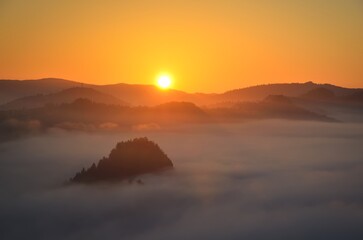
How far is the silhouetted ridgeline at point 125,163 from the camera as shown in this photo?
4434 inches

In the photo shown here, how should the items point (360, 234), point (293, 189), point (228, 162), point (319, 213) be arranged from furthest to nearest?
point (228, 162), point (293, 189), point (319, 213), point (360, 234)

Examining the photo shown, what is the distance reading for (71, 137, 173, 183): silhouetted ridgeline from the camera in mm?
112625

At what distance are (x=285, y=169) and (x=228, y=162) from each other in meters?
29.8

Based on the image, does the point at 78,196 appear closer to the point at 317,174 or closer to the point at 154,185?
the point at 154,185

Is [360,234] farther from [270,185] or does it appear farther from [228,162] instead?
[228,162]

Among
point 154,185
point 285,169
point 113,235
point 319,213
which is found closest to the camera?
point 113,235

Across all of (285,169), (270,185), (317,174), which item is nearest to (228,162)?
(285,169)

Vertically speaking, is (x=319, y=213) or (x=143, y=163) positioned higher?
(x=143, y=163)

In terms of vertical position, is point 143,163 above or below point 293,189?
above

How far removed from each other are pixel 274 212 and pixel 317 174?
230ft

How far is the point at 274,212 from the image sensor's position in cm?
10288

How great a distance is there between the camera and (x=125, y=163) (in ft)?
384

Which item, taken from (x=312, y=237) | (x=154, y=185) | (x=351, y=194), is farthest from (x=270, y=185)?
(x=312, y=237)

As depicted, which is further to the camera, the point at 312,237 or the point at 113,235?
the point at 113,235
